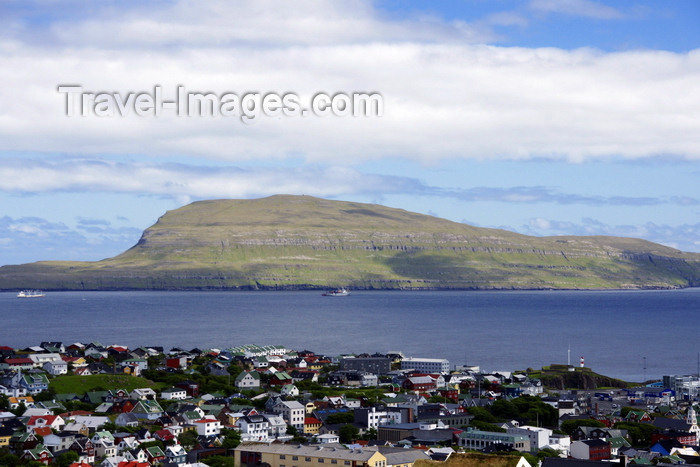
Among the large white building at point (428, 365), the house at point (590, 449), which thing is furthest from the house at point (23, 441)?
the large white building at point (428, 365)

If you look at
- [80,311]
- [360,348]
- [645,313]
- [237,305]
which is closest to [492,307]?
[645,313]

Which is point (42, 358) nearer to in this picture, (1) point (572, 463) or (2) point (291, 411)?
(2) point (291, 411)

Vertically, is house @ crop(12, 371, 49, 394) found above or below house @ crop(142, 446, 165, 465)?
above

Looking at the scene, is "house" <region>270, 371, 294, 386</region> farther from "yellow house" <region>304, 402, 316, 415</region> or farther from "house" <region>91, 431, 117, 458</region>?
"house" <region>91, 431, 117, 458</region>

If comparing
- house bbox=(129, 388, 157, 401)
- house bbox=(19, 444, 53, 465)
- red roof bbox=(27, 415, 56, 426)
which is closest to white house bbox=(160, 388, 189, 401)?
house bbox=(129, 388, 157, 401)

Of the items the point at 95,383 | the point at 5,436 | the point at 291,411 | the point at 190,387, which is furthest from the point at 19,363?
the point at 5,436

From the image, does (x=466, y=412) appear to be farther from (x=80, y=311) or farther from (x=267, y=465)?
(x=80, y=311)
